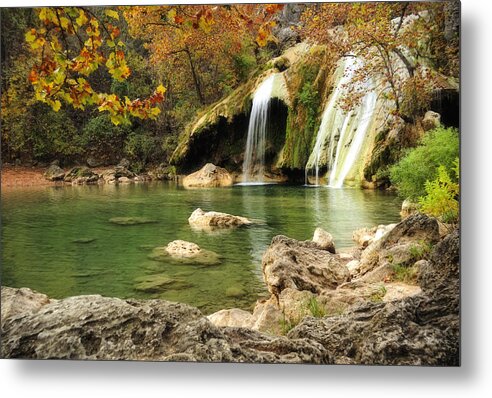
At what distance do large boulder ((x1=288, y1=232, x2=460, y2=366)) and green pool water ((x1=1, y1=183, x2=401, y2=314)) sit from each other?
403 millimetres

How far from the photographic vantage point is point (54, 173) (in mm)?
3693

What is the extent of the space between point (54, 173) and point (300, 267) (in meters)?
1.81

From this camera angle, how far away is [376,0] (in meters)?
3.30

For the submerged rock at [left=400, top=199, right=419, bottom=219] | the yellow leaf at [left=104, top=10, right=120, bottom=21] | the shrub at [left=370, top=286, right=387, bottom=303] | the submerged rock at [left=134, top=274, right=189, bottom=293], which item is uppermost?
the yellow leaf at [left=104, top=10, right=120, bottom=21]

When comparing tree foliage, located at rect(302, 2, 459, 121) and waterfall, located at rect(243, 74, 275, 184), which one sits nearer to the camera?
tree foliage, located at rect(302, 2, 459, 121)

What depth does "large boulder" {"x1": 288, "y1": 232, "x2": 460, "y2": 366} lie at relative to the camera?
10.4 ft

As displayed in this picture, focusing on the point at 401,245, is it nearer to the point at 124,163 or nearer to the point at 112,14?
the point at 124,163

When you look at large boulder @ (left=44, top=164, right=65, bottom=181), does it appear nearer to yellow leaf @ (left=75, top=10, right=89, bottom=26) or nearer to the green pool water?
the green pool water

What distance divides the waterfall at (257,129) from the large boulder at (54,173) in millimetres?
1276

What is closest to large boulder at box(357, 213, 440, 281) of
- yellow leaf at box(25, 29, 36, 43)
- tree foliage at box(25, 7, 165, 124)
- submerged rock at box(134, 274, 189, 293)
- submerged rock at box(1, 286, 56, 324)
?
submerged rock at box(134, 274, 189, 293)

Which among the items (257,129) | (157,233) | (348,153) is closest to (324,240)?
(348,153)

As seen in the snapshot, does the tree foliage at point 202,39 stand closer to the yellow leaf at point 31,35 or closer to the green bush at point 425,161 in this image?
the yellow leaf at point 31,35

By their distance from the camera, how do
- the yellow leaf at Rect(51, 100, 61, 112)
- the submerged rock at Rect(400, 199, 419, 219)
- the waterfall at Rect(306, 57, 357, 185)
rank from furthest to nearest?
1. the waterfall at Rect(306, 57, 357, 185)
2. the yellow leaf at Rect(51, 100, 61, 112)
3. the submerged rock at Rect(400, 199, 419, 219)

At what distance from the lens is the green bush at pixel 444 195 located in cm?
327
